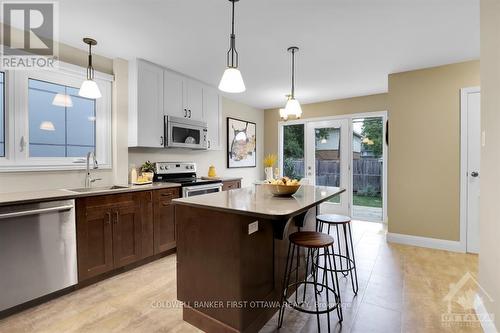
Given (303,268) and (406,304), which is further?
(303,268)

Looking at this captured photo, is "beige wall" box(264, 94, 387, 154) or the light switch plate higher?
"beige wall" box(264, 94, 387, 154)

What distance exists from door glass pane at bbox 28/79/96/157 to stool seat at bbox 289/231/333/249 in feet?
8.77

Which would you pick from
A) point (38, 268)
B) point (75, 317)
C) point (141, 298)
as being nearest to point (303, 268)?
point (141, 298)

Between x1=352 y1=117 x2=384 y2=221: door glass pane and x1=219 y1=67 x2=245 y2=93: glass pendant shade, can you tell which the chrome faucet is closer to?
x1=219 y1=67 x2=245 y2=93: glass pendant shade

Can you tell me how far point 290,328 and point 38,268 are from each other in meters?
2.11

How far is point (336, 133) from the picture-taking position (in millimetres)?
5336

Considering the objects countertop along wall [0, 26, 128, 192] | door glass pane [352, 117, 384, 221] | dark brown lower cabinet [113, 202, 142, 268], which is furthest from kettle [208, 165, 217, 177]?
door glass pane [352, 117, 384, 221]

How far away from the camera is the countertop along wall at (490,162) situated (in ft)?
5.07

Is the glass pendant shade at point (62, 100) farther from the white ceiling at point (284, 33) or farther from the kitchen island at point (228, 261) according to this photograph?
the kitchen island at point (228, 261)

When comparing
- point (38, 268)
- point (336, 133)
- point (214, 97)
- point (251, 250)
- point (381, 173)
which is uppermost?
point (214, 97)

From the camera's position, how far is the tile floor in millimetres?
1868

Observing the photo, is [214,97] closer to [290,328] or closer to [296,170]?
[296,170]

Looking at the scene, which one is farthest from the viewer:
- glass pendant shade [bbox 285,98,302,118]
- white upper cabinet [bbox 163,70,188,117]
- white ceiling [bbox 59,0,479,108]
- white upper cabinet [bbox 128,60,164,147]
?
white upper cabinet [bbox 163,70,188,117]

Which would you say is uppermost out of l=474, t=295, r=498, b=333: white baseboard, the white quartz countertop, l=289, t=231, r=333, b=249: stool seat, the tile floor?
the white quartz countertop
